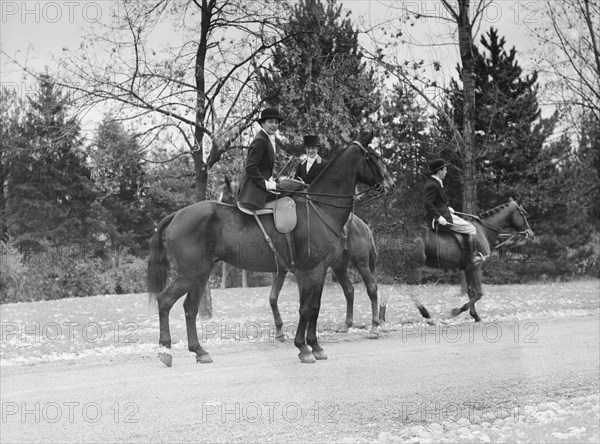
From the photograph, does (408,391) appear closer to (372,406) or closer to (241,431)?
(372,406)

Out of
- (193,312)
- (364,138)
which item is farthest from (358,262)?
(193,312)

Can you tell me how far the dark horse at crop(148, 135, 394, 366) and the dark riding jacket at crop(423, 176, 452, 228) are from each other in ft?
17.3

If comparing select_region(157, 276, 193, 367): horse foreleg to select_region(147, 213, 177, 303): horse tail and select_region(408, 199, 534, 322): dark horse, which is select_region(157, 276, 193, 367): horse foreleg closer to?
select_region(147, 213, 177, 303): horse tail

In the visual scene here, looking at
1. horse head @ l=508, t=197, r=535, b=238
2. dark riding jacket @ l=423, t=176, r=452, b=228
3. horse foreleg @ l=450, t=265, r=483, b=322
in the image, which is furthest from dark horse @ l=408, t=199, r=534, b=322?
dark riding jacket @ l=423, t=176, r=452, b=228

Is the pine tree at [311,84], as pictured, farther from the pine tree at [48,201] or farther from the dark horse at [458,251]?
the pine tree at [48,201]

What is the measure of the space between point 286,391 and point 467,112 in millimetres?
13422

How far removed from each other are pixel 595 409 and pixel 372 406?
8.45ft

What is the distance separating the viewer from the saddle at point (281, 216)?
8.29 metres

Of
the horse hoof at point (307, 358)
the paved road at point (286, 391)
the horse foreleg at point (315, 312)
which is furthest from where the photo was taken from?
the horse hoof at point (307, 358)

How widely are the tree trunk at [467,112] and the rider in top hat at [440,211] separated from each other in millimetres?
4582

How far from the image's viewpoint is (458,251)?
1452 centimetres

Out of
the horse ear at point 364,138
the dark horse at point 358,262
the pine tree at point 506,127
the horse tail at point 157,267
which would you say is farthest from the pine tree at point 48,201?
the horse ear at point 364,138

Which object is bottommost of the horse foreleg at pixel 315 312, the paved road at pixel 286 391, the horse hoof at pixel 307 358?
the paved road at pixel 286 391

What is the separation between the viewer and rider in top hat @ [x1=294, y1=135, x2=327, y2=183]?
10762 mm
